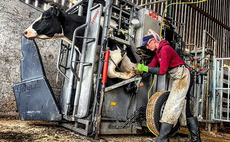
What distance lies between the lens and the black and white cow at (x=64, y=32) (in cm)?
318

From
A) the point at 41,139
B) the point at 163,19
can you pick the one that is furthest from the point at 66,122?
the point at 163,19

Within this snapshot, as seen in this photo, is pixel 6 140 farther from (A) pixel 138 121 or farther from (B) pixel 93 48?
(A) pixel 138 121

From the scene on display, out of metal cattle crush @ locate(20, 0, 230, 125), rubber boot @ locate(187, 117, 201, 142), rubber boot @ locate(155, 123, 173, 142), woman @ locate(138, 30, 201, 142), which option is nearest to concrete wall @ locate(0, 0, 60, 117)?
metal cattle crush @ locate(20, 0, 230, 125)

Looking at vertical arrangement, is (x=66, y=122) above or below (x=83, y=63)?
below

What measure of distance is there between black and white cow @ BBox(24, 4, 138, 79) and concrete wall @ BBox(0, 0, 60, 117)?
97 cm

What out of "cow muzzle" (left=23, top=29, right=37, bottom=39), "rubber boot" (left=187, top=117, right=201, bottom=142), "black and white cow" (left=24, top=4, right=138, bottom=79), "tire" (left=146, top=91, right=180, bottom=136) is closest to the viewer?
"tire" (left=146, top=91, right=180, bottom=136)

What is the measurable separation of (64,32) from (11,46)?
1.39 m

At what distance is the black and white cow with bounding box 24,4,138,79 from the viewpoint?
318 cm

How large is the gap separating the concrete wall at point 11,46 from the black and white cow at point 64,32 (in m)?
0.97

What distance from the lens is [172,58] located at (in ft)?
9.29

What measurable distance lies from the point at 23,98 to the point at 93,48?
5.48 ft

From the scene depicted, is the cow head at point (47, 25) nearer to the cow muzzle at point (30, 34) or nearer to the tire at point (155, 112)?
the cow muzzle at point (30, 34)

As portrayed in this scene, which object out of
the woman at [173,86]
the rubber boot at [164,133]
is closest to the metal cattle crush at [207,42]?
the woman at [173,86]

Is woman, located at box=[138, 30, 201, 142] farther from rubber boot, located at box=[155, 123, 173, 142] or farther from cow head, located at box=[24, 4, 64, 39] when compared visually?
cow head, located at box=[24, 4, 64, 39]
